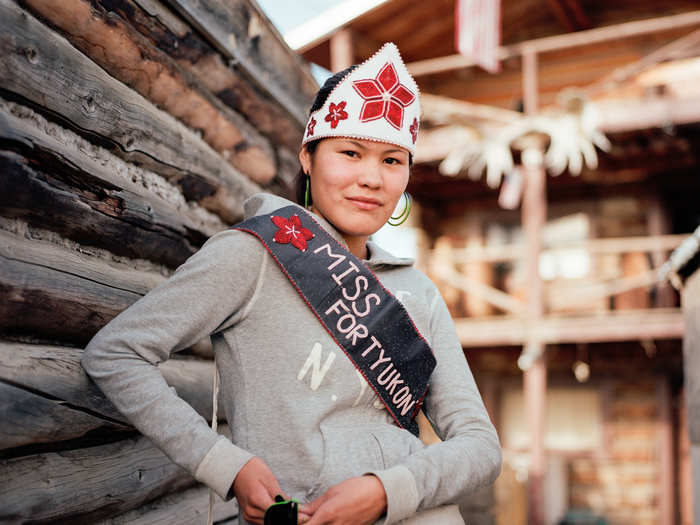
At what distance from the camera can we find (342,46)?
33.3ft

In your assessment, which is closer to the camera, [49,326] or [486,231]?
[49,326]

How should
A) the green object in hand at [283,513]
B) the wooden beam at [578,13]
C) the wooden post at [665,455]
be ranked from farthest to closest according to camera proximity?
1. the wooden beam at [578,13]
2. the wooden post at [665,455]
3. the green object in hand at [283,513]

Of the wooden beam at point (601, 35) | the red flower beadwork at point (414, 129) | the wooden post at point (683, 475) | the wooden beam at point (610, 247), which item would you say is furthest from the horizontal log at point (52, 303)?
the wooden post at point (683, 475)

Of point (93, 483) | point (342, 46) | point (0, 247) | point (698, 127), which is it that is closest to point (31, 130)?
point (0, 247)

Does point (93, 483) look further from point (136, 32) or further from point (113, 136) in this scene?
point (136, 32)

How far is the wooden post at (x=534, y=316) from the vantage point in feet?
29.8

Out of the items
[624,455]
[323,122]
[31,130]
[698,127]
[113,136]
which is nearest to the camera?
[31,130]

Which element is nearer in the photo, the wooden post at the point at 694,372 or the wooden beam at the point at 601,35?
the wooden post at the point at 694,372

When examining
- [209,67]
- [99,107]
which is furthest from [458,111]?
[99,107]

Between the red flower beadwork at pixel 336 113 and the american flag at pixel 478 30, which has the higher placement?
the american flag at pixel 478 30

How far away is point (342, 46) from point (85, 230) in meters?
8.62

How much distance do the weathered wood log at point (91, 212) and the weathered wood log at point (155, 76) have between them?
39 cm

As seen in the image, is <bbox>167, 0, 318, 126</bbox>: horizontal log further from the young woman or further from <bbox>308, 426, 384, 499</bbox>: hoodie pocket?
<bbox>308, 426, 384, 499</bbox>: hoodie pocket

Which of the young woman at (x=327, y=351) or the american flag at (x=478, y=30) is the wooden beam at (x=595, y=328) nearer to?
the american flag at (x=478, y=30)
